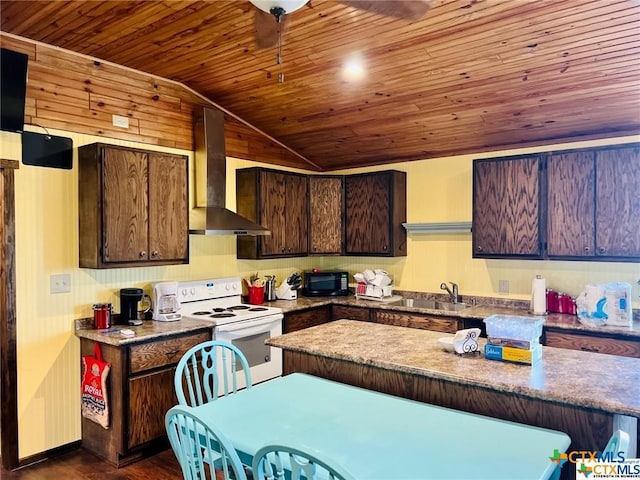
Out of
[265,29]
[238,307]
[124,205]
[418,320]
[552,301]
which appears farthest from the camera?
[238,307]

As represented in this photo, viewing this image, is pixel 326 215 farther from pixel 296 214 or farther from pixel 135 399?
pixel 135 399

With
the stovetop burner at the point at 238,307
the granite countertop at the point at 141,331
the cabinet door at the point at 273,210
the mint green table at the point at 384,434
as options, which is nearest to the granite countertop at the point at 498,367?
the mint green table at the point at 384,434

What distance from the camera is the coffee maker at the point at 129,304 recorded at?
11.2 feet

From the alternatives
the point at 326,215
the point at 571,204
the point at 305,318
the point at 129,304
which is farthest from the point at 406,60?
the point at 129,304

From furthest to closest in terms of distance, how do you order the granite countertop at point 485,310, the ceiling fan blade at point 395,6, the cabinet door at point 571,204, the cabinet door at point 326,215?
the cabinet door at point 326,215, the cabinet door at point 571,204, the granite countertop at point 485,310, the ceiling fan blade at point 395,6

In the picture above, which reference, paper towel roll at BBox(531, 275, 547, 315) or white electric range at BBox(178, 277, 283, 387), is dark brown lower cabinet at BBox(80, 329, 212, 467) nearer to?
white electric range at BBox(178, 277, 283, 387)

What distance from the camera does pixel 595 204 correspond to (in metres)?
3.37

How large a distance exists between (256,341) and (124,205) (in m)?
1.50

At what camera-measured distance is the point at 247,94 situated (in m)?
3.97

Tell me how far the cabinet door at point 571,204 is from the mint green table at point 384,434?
7.25 ft

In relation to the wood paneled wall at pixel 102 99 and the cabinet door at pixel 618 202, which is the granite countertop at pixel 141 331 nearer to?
the wood paneled wall at pixel 102 99

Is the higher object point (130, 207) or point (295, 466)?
point (130, 207)

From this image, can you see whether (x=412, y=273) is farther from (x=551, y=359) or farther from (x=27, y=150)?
(x=27, y=150)

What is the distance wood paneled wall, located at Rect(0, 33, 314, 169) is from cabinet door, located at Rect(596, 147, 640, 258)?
126 inches
